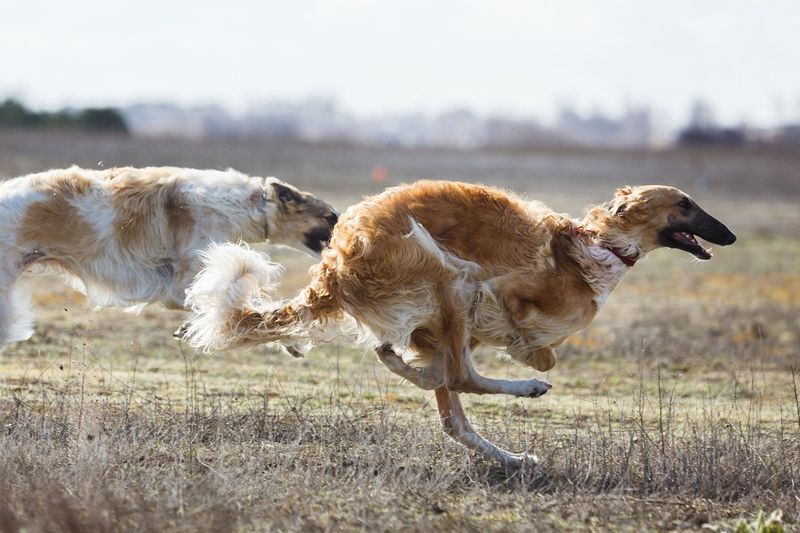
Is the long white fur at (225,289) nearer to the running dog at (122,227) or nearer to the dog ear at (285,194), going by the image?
the running dog at (122,227)

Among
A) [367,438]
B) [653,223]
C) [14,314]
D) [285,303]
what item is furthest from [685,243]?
[14,314]

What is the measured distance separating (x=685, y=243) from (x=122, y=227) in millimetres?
4362

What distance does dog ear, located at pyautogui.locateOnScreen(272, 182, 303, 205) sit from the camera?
9.45 meters

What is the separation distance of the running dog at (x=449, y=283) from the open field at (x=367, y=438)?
0.45 meters

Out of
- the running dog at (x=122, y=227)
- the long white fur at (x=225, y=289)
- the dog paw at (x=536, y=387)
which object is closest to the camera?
the long white fur at (x=225, y=289)

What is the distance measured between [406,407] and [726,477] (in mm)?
2727

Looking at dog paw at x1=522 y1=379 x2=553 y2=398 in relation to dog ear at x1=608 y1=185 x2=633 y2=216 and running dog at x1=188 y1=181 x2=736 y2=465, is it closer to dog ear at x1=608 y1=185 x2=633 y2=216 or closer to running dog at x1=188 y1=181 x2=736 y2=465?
running dog at x1=188 y1=181 x2=736 y2=465

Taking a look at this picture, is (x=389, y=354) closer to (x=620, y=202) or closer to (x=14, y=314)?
(x=620, y=202)

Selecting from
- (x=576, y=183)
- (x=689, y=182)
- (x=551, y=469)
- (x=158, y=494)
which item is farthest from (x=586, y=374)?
(x=689, y=182)

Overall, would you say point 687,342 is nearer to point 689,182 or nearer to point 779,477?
point 779,477

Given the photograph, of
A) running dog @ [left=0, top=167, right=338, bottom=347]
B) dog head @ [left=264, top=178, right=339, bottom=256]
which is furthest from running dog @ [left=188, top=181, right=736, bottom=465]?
dog head @ [left=264, top=178, right=339, bottom=256]

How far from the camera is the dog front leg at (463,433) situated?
6605 mm

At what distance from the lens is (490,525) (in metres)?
5.37

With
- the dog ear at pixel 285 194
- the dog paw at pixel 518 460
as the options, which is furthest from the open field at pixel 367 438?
the dog ear at pixel 285 194
